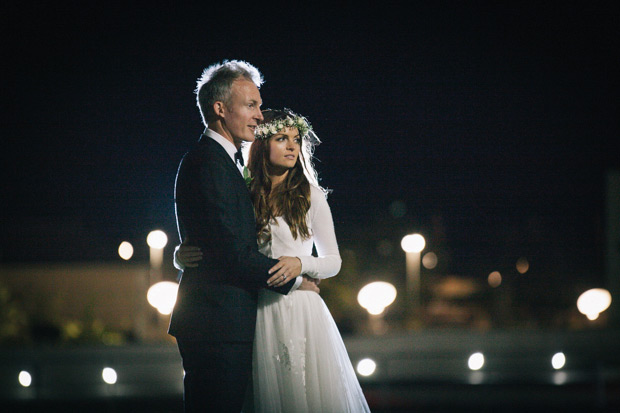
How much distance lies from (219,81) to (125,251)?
27.0 metres

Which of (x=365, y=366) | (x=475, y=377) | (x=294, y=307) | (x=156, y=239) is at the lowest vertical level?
(x=294, y=307)

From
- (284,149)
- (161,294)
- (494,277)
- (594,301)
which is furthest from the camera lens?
(494,277)

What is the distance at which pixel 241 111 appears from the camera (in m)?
3.82

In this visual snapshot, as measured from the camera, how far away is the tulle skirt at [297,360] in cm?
391

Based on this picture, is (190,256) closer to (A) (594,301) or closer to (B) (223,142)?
(B) (223,142)

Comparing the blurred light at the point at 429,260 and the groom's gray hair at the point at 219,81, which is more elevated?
the blurred light at the point at 429,260

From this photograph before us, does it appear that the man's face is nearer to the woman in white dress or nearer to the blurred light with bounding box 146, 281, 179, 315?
the woman in white dress

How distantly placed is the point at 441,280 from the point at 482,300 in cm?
1144

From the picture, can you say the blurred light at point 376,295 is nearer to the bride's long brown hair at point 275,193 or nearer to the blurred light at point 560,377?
the blurred light at point 560,377

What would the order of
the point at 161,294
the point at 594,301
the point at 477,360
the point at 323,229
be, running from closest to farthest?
the point at 323,229, the point at 477,360, the point at 161,294, the point at 594,301

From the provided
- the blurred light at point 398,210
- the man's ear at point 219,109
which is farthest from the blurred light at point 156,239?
the blurred light at point 398,210

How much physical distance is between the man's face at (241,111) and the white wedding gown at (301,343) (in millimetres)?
534

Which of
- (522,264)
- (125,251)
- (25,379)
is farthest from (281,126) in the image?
(522,264)

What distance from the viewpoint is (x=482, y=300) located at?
71.6 meters
